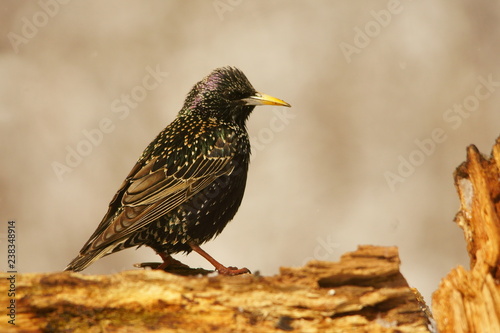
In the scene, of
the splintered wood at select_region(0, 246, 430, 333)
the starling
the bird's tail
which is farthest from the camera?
the starling

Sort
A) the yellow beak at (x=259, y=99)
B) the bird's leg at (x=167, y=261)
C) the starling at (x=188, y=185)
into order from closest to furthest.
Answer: the starling at (x=188, y=185), the bird's leg at (x=167, y=261), the yellow beak at (x=259, y=99)

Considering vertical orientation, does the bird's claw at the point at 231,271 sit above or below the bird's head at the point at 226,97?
below

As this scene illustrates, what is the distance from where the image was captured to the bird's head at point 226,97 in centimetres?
505

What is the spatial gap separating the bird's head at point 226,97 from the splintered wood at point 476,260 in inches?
76.5

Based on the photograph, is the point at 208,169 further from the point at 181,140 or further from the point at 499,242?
the point at 499,242

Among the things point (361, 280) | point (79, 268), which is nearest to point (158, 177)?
point (79, 268)

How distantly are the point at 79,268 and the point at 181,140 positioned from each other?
4.30 feet

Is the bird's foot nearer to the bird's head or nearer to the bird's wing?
the bird's wing

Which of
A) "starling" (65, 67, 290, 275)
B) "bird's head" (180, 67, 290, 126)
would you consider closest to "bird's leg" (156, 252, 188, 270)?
"starling" (65, 67, 290, 275)

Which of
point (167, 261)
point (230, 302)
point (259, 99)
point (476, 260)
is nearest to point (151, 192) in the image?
point (167, 261)

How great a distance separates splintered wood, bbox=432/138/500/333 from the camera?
3.32 metres

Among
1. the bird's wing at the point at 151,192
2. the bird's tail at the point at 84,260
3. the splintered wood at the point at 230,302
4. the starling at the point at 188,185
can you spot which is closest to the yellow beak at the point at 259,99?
the starling at the point at 188,185

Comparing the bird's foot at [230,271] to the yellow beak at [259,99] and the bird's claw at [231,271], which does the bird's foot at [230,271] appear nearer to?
the bird's claw at [231,271]

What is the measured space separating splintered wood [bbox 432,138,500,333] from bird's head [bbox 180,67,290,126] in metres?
1.94
